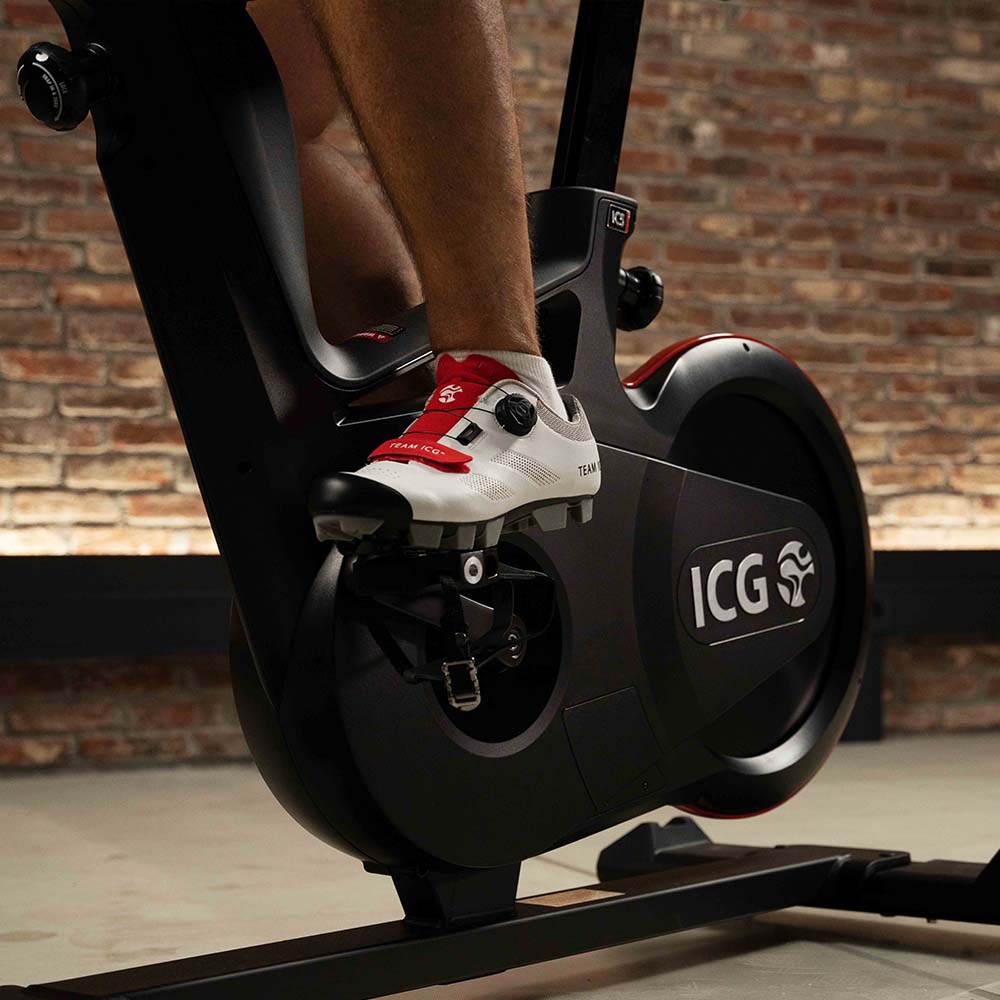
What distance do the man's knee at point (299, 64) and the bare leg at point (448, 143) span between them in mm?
284

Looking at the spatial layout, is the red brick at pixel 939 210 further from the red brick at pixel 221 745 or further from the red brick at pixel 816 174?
the red brick at pixel 221 745

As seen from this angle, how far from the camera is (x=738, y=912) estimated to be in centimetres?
142

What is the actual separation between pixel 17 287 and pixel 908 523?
7.42 ft

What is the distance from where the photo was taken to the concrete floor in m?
1.38

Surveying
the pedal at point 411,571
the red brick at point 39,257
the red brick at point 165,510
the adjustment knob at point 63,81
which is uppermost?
the adjustment knob at point 63,81

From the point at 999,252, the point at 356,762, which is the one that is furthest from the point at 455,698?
the point at 999,252

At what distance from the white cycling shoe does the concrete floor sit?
1.66ft

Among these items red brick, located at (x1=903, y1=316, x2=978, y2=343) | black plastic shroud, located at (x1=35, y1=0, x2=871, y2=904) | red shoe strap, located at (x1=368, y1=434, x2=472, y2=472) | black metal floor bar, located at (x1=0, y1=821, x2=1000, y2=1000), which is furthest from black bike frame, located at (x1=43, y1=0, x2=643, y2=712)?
red brick, located at (x1=903, y1=316, x2=978, y2=343)

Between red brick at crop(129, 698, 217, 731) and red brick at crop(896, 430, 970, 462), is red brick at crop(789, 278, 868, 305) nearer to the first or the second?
red brick at crop(896, 430, 970, 462)

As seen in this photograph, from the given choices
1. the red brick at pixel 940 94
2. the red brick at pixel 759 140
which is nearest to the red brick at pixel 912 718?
the red brick at pixel 759 140

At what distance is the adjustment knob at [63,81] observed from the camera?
1.11 m

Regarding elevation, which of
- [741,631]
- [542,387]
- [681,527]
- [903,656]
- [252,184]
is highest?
[252,184]

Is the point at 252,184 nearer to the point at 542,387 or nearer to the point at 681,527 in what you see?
the point at 542,387

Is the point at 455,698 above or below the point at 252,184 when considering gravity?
below
